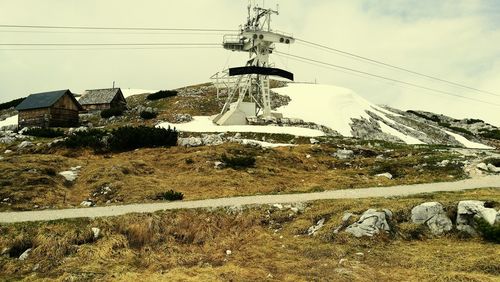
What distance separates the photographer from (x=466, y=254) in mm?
12641

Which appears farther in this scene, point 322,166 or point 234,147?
point 234,147

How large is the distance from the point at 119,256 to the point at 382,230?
356 inches

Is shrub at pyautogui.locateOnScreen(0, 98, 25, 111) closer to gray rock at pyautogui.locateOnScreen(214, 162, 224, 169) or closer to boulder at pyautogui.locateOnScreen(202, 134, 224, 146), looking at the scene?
boulder at pyautogui.locateOnScreen(202, 134, 224, 146)

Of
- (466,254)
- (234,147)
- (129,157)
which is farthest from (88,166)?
(466,254)

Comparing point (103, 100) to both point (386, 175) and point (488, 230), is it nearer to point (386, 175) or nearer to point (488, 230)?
point (386, 175)

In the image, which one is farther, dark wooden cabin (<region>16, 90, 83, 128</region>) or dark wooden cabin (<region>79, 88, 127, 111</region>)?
dark wooden cabin (<region>79, 88, 127, 111</region>)

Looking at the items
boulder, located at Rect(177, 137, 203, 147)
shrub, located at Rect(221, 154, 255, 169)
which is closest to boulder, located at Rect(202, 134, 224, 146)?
boulder, located at Rect(177, 137, 203, 147)

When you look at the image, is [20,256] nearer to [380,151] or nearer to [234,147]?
[234,147]

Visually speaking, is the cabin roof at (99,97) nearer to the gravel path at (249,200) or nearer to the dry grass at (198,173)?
the dry grass at (198,173)

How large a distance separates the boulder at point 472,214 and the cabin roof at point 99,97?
55212 millimetres

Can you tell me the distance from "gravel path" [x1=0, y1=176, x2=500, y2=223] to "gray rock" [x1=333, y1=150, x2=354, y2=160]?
11521 millimetres

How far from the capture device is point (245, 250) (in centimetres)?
1445

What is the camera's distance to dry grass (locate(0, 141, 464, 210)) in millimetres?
22953

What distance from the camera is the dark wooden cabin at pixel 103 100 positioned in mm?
62094
